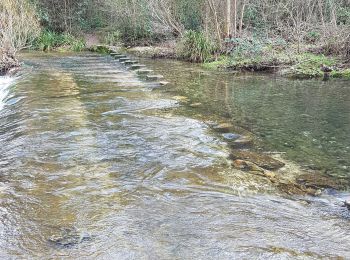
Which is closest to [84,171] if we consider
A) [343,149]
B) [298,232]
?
[298,232]

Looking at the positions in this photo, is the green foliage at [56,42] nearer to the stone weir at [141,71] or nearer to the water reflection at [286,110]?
the stone weir at [141,71]

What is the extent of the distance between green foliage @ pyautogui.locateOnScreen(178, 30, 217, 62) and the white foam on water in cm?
671

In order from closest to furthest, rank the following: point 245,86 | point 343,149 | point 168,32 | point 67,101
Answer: point 343,149 → point 67,101 → point 245,86 → point 168,32

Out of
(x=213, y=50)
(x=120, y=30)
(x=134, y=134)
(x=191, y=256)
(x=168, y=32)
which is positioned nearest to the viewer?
(x=191, y=256)

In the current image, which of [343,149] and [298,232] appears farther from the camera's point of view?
[343,149]

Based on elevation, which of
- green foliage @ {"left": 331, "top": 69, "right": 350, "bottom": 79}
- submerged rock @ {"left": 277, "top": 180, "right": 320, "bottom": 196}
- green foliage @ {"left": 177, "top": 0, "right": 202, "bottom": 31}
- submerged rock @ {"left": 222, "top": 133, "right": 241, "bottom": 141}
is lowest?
submerged rock @ {"left": 277, "top": 180, "right": 320, "bottom": 196}

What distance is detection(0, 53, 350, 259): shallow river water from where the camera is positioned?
122 inches

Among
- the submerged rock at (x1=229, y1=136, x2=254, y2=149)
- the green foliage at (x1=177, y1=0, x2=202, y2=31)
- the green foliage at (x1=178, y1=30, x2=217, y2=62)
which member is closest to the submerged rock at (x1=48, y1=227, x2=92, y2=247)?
the submerged rock at (x1=229, y1=136, x2=254, y2=149)

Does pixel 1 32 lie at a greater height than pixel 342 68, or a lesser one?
greater

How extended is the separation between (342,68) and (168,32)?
910 centimetres

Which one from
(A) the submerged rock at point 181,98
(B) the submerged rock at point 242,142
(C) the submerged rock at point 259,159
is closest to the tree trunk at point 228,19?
(A) the submerged rock at point 181,98

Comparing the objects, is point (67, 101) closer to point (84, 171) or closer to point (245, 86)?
point (84, 171)

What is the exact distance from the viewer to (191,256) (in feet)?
9.61

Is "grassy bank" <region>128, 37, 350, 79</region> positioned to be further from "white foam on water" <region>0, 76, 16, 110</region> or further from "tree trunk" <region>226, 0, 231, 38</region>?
"white foam on water" <region>0, 76, 16, 110</region>
